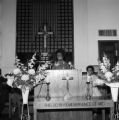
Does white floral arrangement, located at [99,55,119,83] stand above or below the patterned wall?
below

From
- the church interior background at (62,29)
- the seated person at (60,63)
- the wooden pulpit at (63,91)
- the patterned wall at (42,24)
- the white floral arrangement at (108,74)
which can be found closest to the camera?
the white floral arrangement at (108,74)

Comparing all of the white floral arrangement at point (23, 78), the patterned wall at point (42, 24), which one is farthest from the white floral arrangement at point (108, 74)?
the patterned wall at point (42, 24)

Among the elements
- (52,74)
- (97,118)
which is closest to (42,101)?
(52,74)

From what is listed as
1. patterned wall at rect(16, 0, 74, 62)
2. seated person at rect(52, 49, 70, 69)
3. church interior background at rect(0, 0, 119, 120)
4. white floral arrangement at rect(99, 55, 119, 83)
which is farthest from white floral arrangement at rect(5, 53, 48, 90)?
patterned wall at rect(16, 0, 74, 62)

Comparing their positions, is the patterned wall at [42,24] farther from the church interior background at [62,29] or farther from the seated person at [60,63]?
the seated person at [60,63]

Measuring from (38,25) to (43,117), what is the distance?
6.10 meters

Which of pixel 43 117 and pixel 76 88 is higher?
pixel 76 88

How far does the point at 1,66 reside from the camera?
10086mm

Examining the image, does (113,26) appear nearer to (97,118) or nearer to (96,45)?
(96,45)

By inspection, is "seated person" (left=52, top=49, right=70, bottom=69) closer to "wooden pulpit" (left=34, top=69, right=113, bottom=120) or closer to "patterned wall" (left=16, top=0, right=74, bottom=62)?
"wooden pulpit" (left=34, top=69, right=113, bottom=120)

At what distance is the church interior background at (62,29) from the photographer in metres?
10.4

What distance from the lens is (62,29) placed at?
420 inches

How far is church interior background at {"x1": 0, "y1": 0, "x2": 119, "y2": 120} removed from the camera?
10.4 meters

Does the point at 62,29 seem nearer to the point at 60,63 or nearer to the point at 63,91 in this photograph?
the point at 60,63
